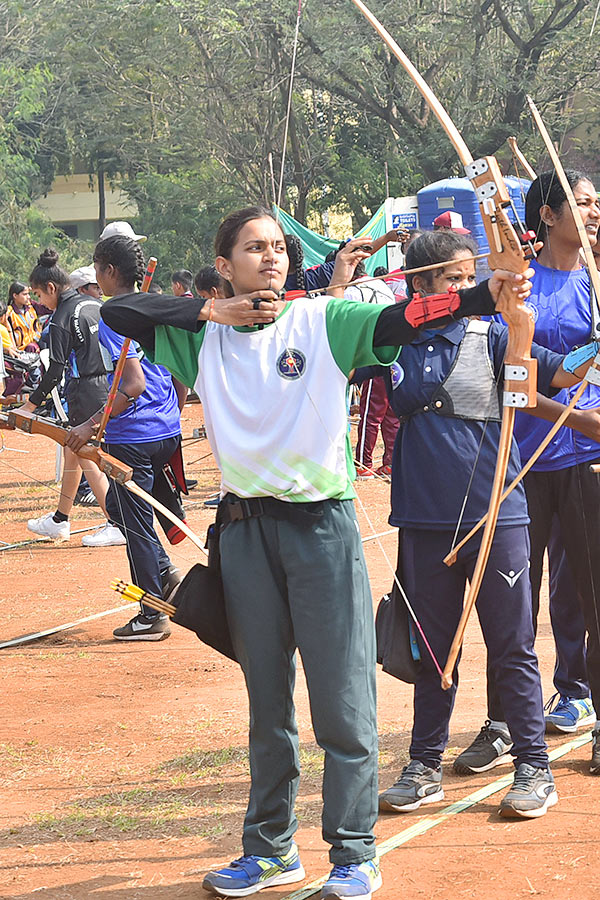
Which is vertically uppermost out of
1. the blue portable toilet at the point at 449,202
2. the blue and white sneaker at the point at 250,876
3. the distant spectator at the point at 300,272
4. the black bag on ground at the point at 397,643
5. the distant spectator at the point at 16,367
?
the blue portable toilet at the point at 449,202

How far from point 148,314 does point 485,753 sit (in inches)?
77.4

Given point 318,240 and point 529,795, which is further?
point 318,240

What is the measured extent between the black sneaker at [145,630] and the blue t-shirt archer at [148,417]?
98 cm

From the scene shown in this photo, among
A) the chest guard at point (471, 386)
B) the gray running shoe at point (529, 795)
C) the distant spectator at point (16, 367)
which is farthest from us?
the distant spectator at point (16, 367)

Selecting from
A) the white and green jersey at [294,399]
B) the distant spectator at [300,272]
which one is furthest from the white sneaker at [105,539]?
the white and green jersey at [294,399]

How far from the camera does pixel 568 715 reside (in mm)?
4734

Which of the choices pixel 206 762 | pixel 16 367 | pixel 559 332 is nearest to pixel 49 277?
pixel 206 762

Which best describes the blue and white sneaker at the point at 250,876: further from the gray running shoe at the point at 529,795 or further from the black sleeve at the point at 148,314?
the black sleeve at the point at 148,314

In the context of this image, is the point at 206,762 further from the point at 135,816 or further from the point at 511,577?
the point at 511,577

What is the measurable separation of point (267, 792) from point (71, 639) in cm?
381

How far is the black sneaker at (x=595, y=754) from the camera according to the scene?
13.7ft

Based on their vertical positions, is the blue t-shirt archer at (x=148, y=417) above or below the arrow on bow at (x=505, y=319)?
below

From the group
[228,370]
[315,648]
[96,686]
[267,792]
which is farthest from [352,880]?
[96,686]

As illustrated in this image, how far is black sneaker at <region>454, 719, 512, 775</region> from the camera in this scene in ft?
14.1
